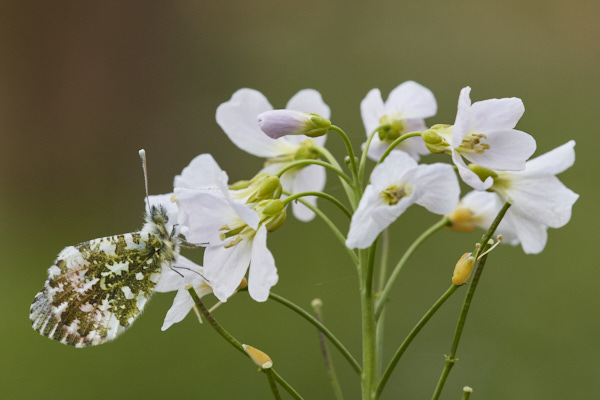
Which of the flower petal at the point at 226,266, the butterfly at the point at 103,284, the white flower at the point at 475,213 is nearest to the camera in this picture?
the flower petal at the point at 226,266

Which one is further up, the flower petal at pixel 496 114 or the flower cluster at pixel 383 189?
the flower petal at pixel 496 114

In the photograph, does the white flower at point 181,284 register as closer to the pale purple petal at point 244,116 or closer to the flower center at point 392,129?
the pale purple petal at point 244,116

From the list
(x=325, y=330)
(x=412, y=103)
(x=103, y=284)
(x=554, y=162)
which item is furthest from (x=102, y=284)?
(x=554, y=162)

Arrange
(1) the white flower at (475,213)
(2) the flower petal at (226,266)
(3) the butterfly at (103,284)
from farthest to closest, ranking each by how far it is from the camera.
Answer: (1) the white flower at (475,213) < (3) the butterfly at (103,284) < (2) the flower petal at (226,266)

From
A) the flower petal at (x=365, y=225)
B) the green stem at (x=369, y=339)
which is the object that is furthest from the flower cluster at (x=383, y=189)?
the green stem at (x=369, y=339)

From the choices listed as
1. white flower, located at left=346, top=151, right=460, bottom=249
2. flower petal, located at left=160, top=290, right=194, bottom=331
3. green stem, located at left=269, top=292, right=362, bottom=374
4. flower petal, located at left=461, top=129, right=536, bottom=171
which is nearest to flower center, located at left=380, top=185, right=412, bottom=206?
white flower, located at left=346, top=151, right=460, bottom=249

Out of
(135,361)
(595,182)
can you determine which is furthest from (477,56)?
(135,361)

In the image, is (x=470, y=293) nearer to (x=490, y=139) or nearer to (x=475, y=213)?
(x=490, y=139)
